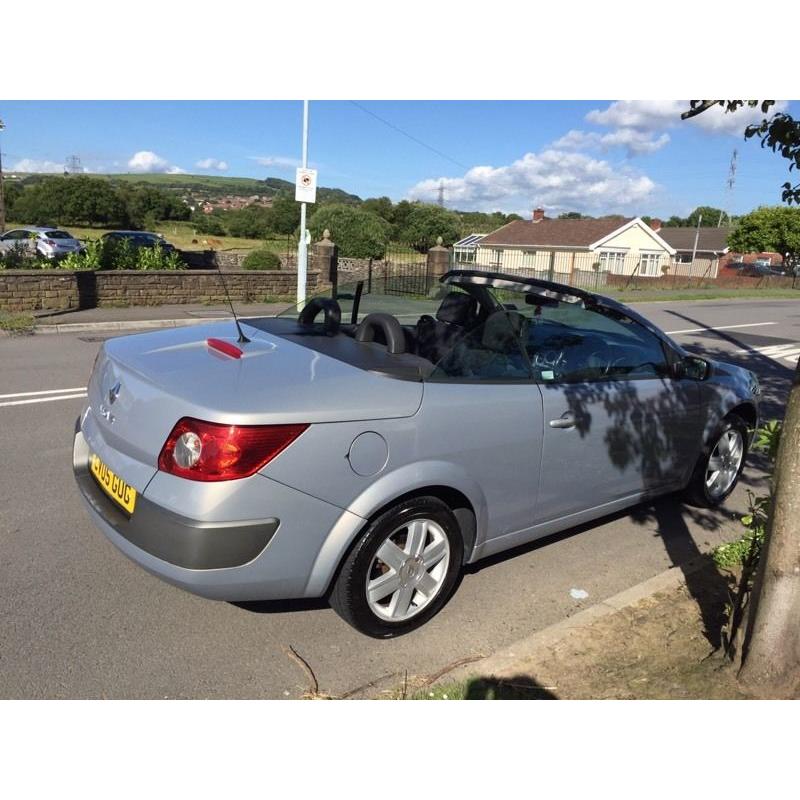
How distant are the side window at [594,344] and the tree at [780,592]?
4.36ft

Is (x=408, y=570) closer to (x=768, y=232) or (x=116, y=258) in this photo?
(x=116, y=258)

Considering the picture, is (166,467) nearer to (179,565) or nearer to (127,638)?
(179,565)

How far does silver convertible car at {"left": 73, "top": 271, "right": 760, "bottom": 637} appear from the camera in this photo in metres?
2.57

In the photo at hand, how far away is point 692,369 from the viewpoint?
14.2 ft

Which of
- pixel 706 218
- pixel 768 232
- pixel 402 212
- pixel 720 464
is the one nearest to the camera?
pixel 720 464

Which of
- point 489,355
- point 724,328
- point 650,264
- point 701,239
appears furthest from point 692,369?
point 701,239

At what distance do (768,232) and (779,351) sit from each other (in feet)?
177

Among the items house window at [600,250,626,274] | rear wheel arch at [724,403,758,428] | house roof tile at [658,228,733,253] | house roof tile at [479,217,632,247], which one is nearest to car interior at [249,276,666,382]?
rear wheel arch at [724,403,758,428]

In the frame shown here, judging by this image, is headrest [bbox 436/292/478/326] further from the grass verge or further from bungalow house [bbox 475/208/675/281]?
bungalow house [bbox 475/208/675/281]

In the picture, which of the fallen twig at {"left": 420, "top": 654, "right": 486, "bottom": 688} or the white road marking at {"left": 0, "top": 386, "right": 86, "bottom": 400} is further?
the white road marking at {"left": 0, "top": 386, "right": 86, "bottom": 400}

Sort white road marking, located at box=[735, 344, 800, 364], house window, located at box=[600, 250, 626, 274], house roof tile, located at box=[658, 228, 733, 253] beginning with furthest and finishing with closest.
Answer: house roof tile, located at box=[658, 228, 733, 253] < house window, located at box=[600, 250, 626, 274] < white road marking, located at box=[735, 344, 800, 364]

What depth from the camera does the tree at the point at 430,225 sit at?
204ft

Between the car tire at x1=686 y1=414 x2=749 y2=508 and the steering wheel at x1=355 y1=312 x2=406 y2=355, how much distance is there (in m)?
2.36

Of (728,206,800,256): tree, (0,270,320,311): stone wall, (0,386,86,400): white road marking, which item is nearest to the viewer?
(0,386,86,400): white road marking
